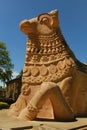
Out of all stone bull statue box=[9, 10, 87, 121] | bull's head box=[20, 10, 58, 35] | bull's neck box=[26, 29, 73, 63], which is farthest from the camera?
bull's head box=[20, 10, 58, 35]

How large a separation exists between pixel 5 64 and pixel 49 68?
79.3 feet

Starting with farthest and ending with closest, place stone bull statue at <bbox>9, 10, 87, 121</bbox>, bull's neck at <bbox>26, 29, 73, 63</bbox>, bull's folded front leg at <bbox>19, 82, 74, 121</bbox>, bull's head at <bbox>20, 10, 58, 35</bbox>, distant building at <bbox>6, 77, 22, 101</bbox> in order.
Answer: distant building at <bbox>6, 77, 22, 101</bbox>
bull's head at <bbox>20, 10, 58, 35</bbox>
bull's neck at <bbox>26, 29, 73, 63</bbox>
stone bull statue at <bbox>9, 10, 87, 121</bbox>
bull's folded front leg at <bbox>19, 82, 74, 121</bbox>

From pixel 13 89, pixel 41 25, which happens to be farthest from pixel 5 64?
pixel 41 25

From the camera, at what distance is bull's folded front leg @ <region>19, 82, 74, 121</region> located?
504 centimetres

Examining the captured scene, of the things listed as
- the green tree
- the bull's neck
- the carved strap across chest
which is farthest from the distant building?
the carved strap across chest

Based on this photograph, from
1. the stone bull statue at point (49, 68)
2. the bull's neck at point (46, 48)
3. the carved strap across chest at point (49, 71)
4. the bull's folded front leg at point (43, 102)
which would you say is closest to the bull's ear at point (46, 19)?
the stone bull statue at point (49, 68)

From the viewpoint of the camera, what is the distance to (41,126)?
4.24 m

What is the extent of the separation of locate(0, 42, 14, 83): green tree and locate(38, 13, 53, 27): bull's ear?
23.1 m

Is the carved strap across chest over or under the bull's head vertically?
under

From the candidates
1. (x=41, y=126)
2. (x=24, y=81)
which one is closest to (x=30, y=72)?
(x=24, y=81)

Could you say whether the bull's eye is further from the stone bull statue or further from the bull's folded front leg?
the bull's folded front leg

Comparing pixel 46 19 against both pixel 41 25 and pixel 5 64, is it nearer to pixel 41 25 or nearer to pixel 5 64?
pixel 41 25

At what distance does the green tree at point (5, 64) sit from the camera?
29.7 metres

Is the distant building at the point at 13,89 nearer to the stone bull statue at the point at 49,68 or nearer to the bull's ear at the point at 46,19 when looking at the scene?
the stone bull statue at the point at 49,68
